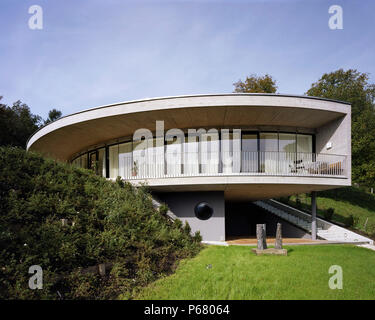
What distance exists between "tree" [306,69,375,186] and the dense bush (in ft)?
62.7

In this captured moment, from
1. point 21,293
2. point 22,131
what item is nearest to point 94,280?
point 21,293

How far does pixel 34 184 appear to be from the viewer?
814 centimetres

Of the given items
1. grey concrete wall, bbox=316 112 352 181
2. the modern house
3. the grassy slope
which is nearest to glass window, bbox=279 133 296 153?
the modern house

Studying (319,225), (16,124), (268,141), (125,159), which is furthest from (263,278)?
(16,124)

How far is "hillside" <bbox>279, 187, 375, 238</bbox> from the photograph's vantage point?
54.8 feet

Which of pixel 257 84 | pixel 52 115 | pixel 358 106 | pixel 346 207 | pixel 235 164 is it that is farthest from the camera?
pixel 52 115

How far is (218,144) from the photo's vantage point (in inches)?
518

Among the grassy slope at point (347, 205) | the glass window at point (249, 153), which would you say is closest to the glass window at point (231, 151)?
the glass window at point (249, 153)

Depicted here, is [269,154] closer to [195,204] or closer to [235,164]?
[235,164]

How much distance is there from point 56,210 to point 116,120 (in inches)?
254

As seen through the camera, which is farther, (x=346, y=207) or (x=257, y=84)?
(x=257, y=84)

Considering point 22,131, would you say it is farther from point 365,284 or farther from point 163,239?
point 365,284

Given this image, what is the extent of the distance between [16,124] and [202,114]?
3129 cm

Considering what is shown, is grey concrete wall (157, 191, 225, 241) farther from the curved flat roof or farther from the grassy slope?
the grassy slope
